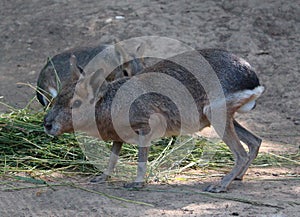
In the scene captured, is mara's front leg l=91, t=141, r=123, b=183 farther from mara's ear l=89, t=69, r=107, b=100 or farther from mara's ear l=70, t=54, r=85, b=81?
mara's ear l=70, t=54, r=85, b=81

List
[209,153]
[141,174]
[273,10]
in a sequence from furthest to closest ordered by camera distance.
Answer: [273,10]
[209,153]
[141,174]

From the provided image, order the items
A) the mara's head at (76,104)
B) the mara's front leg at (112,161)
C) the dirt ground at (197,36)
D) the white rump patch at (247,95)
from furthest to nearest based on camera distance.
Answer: the dirt ground at (197,36) → the mara's front leg at (112,161) → the white rump patch at (247,95) → the mara's head at (76,104)

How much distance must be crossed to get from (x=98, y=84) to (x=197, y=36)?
429 cm

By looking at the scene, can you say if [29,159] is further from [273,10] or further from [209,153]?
[273,10]

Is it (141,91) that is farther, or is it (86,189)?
(141,91)

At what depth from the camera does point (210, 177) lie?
205 inches

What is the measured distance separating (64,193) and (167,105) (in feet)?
3.51

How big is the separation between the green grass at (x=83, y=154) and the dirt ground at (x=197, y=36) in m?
0.24

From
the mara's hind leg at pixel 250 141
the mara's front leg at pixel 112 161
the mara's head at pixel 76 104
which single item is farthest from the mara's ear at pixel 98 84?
the mara's hind leg at pixel 250 141

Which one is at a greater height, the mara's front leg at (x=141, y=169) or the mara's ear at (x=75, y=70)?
the mara's ear at (x=75, y=70)

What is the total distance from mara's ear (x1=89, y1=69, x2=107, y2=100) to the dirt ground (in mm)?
691

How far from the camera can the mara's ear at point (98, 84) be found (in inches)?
189

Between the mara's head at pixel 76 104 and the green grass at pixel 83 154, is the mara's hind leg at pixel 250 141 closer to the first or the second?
the green grass at pixel 83 154

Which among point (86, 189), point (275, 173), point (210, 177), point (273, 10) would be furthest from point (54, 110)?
point (273, 10)
